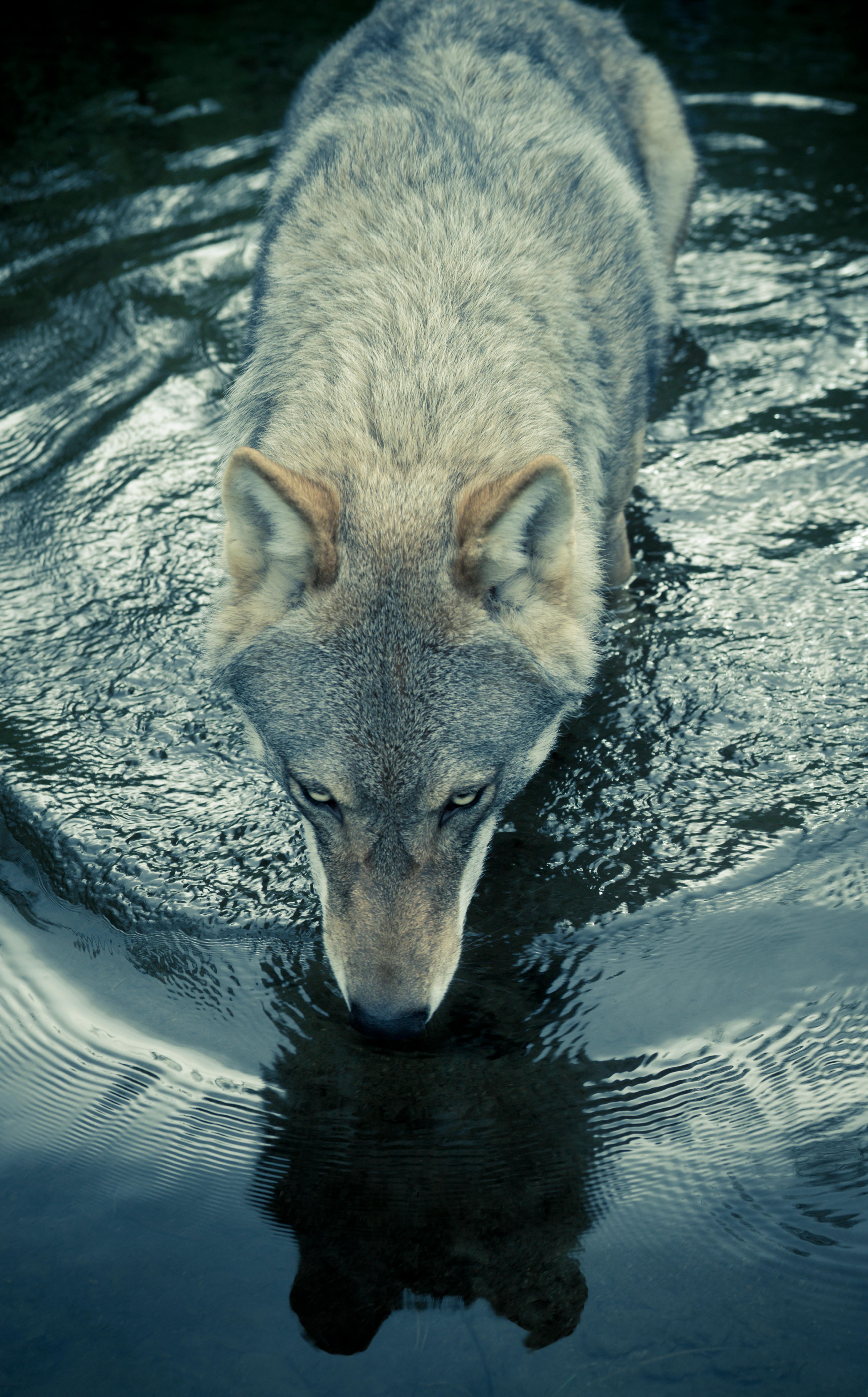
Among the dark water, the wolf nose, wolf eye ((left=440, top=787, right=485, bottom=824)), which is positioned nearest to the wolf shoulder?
the dark water

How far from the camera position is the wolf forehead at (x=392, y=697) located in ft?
8.89

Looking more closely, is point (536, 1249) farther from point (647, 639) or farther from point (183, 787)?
point (647, 639)

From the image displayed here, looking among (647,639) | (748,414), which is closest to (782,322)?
(748,414)

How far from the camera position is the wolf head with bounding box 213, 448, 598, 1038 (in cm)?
270

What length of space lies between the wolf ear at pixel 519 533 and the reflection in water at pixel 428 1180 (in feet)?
4.93

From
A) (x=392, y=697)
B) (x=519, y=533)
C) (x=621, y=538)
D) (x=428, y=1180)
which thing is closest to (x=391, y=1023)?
(x=428, y=1180)

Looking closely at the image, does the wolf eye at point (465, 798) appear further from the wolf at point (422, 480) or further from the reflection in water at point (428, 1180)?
the reflection in water at point (428, 1180)

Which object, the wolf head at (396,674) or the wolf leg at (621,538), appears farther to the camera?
the wolf leg at (621,538)

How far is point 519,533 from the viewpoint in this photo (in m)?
2.74

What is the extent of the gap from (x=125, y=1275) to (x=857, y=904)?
105 inches

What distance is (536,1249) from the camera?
8.77 feet

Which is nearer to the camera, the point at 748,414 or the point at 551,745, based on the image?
the point at 551,745

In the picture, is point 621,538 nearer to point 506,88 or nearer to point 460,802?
point 506,88

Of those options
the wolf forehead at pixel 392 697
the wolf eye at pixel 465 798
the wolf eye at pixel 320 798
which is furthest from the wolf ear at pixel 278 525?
the wolf eye at pixel 465 798
